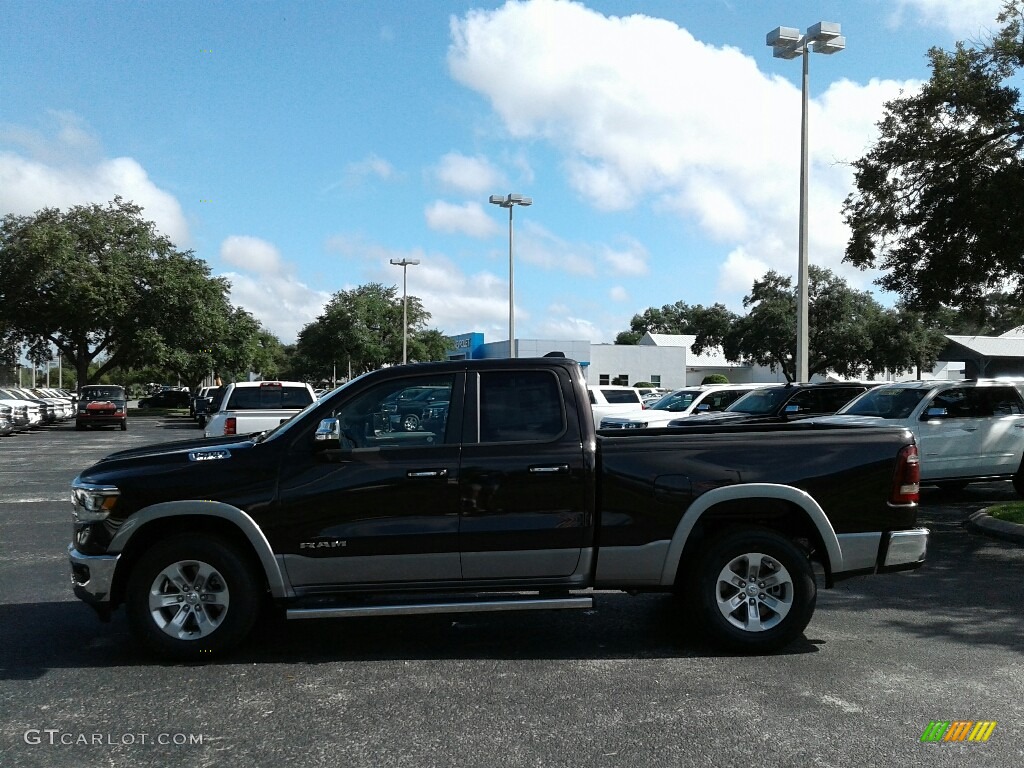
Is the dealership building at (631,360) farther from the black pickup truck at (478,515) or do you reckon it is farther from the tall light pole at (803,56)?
the black pickup truck at (478,515)

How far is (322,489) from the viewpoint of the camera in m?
5.73

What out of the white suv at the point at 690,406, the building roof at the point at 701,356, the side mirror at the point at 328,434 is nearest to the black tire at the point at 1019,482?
the white suv at the point at 690,406

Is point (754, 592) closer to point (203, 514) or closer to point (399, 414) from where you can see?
point (399, 414)

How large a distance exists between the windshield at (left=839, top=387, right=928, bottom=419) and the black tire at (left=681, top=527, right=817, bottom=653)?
25.8 feet

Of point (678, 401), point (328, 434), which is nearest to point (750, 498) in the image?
point (328, 434)

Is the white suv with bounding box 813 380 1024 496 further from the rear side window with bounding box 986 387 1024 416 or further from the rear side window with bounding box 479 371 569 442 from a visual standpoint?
the rear side window with bounding box 479 371 569 442

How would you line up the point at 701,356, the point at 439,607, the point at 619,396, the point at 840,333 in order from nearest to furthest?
1. the point at 439,607
2. the point at 619,396
3. the point at 840,333
4. the point at 701,356

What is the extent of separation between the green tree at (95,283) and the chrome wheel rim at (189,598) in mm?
41117

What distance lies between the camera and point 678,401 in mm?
22281

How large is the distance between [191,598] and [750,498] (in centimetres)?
366

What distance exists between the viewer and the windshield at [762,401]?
55.4 feet

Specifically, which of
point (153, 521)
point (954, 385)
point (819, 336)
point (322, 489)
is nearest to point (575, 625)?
point (322, 489)

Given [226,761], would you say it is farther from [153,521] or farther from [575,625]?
[575,625]

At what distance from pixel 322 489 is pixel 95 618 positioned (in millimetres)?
2473
